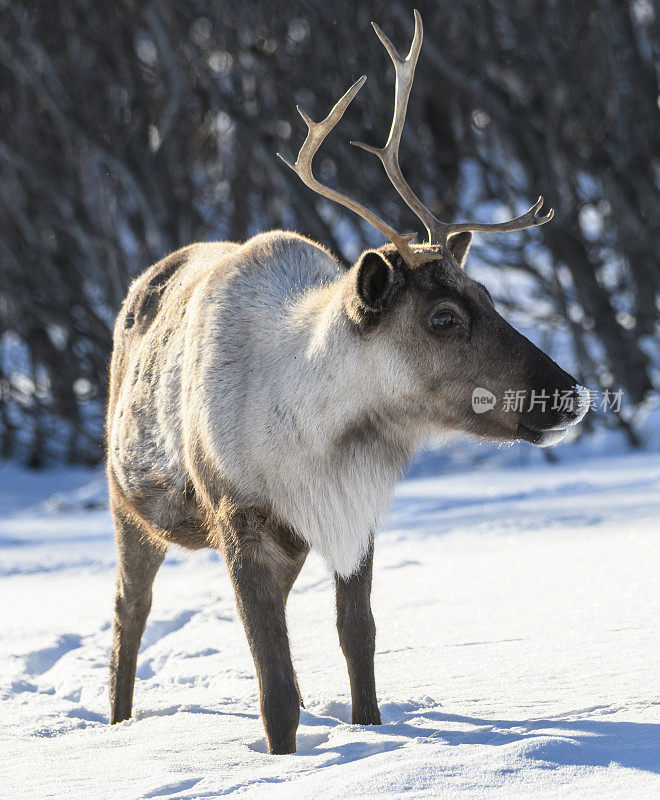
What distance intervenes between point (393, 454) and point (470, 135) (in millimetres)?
7014

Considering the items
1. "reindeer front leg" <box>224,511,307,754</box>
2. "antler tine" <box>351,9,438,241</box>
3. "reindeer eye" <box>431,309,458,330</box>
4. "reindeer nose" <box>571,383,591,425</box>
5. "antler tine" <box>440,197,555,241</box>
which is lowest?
"reindeer front leg" <box>224,511,307,754</box>

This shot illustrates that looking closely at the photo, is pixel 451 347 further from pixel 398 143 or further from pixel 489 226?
pixel 398 143

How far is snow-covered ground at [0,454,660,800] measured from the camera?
246cm

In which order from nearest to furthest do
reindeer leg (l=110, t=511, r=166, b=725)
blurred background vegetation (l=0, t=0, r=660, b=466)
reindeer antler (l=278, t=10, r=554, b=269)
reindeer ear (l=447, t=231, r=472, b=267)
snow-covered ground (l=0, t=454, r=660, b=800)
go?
snow-covered ground (l=0, t=454, r=660, b=800) < reindeer antler (l=278, t=10, r=554, b=269) < reindeer ear (l=447, t=231, r=472, b=267) < reindeer leg (l=110, t=511, r=166, b=725) < blurred background vegetation (l=0, t=0, r=660, b=466)

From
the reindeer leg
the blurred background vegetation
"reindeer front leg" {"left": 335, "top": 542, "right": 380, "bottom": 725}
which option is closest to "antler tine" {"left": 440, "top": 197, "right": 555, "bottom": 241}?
"reindeer front leg" {"left": 335, "top": 542, "right": 380, "bottom": 725}

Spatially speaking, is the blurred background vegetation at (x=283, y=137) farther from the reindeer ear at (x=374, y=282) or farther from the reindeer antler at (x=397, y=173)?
the reindeer ear at (x=374, y=282)

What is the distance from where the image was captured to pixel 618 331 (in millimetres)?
8055

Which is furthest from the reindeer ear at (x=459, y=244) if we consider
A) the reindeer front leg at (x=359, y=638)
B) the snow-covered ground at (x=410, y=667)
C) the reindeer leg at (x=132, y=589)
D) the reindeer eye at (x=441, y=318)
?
the reindeer leg at (x=132, y=589)

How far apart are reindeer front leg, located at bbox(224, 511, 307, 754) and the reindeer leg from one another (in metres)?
0.86

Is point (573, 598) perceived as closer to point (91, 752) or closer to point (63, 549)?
point (91, 752)

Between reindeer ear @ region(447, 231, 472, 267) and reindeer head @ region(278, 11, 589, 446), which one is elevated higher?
reindeer ear @ region(447, 231, 472, 267)

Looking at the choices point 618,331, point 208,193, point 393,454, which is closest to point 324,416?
point 393,454

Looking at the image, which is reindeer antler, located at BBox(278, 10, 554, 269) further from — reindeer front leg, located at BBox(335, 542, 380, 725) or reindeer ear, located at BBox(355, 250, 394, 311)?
reindeer front leg, located at BBox(335, 542, 380, 725)

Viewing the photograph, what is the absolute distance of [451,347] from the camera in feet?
9.96
